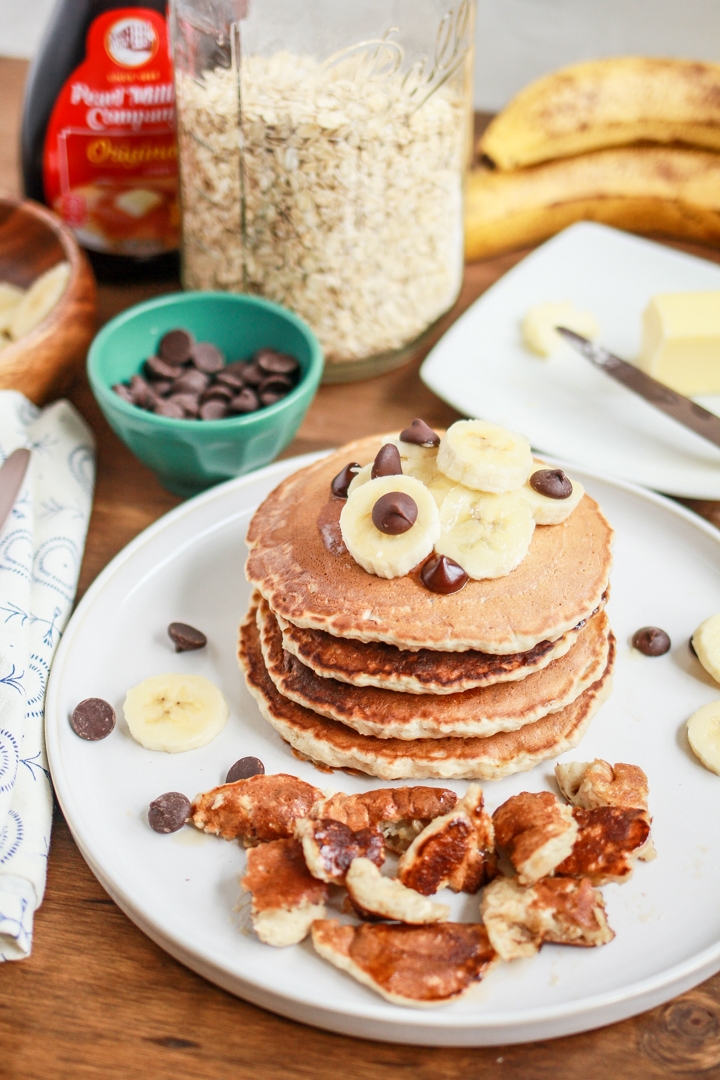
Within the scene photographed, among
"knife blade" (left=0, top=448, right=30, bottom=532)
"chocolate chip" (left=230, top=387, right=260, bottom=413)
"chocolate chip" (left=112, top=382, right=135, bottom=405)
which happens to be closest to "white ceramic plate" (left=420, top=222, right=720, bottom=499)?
"chocolate chip" (left=230, top=387, right=260, bottom=413)

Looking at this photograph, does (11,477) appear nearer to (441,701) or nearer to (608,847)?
(441,701)

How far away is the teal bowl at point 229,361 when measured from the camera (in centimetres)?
166

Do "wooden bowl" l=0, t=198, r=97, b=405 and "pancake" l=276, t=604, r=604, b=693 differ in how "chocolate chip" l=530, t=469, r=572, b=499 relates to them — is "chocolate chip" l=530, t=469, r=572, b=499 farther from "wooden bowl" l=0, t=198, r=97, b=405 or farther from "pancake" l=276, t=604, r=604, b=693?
"wooden bowl" l=0, t=198, r=97, b=405

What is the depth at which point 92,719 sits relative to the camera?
1317 millimetres

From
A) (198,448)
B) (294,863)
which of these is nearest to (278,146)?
(198,448)

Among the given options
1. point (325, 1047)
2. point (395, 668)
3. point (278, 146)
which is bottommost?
point (325, 1047)

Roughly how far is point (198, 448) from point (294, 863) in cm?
80

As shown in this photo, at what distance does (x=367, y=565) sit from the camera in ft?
4.23

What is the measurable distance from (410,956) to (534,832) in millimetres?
205

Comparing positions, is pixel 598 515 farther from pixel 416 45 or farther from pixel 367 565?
pixel 416 45

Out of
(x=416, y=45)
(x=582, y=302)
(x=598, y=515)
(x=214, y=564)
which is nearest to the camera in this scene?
(x=598, y=515)

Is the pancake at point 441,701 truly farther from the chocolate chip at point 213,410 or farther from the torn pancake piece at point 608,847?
the chocolate chip at point 213,410

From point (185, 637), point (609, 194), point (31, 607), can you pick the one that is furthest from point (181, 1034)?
point (609, 194)

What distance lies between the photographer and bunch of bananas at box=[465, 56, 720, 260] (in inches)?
96.9
